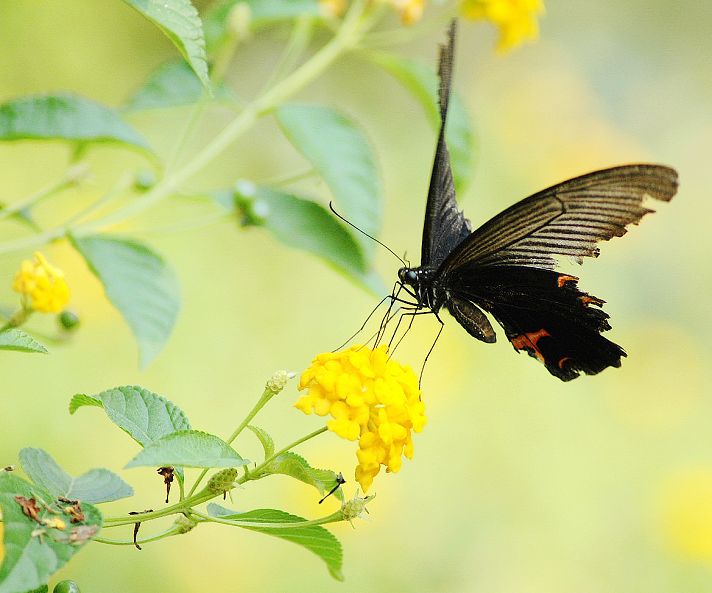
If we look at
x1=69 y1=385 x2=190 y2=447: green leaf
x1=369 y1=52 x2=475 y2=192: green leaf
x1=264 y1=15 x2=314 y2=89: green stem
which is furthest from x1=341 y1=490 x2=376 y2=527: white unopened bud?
x1=264 y1=15 x2=314 y2=89: green stem

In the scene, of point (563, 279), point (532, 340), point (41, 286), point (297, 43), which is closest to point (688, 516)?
point (532, 340)

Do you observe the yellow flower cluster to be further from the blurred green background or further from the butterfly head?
the blurred green background

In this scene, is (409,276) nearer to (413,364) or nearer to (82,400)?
(82,400)

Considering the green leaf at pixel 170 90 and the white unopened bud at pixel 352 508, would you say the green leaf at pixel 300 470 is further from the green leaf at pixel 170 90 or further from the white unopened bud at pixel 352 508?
the green leaf at pixel 170 90

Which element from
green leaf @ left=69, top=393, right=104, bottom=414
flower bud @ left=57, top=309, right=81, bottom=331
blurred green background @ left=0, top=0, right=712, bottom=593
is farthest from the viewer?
blurred green background @ left=0, top=0, right=712, bottom=593

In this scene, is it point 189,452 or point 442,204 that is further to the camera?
point 442,204

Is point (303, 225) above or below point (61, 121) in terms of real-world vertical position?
above
